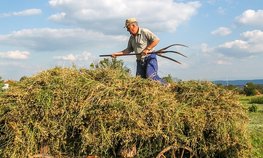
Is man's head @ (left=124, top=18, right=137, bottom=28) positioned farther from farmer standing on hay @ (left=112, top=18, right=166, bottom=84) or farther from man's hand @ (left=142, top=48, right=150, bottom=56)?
man's hand @ (left=142, top=48, right=150, bottom=56)

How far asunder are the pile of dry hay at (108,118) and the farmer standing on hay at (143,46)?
1.20 metres

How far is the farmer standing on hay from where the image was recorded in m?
7.11

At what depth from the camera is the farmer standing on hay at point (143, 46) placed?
7.11 m

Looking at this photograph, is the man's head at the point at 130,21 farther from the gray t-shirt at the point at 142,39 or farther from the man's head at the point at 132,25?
the gray t-shirt at the point at 142,39

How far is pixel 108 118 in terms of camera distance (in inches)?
206

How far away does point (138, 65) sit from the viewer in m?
7.43

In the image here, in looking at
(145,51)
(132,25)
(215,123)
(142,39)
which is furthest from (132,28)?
(215,123)

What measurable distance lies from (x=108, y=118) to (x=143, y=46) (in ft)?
8.30

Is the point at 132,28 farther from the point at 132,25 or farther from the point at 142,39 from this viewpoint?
the point at 142,39

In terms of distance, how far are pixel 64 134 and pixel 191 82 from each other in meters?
2.12

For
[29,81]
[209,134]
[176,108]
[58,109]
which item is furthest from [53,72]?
[209,134]

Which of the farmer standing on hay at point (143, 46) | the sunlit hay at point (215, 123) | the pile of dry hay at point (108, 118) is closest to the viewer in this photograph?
the pile of dry hay at point (108, 118)

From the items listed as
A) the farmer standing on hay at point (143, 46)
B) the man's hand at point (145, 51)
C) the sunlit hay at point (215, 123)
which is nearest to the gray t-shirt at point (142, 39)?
the farmer standing on hay at point (143, 46)

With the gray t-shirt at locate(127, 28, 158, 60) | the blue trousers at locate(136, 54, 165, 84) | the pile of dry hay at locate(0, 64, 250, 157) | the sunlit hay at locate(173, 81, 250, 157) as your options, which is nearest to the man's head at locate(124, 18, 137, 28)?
the gray t-shirt at locate(127, 28, 158, 60)
